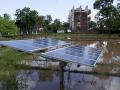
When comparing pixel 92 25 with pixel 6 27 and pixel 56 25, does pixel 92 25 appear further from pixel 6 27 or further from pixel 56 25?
pixel 6 27

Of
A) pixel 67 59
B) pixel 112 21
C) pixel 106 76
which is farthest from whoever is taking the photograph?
pixel 112 21

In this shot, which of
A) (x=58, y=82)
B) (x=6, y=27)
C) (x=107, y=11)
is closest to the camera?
(x=58, y=82)

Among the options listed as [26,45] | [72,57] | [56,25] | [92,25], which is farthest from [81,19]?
[72,57]

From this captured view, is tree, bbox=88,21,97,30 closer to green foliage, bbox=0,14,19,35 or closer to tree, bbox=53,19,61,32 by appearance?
tree, bbox=53,19,61,32

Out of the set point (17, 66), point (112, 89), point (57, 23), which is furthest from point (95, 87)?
point (57, 23)

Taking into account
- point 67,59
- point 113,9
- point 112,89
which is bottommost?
point 112,89

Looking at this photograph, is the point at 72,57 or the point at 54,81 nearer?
the point at 72,57

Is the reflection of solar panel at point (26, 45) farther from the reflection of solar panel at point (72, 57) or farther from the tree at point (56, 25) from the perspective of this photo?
the tree at point (56, 25)

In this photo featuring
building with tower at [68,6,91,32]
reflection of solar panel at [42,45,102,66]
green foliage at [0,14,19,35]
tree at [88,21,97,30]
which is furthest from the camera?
building with tower at [68,6,91,32]

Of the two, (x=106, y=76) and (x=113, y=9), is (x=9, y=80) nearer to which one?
(x=106, y=76)

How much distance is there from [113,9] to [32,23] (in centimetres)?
2104

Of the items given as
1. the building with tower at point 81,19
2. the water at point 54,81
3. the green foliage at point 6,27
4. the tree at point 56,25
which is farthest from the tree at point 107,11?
the water at point 54,81

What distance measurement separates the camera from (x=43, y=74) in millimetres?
12484

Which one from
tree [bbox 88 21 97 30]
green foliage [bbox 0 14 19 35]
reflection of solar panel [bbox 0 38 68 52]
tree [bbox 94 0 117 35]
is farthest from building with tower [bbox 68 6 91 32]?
reflection of solar panel [bbox 0 38 68 52]
